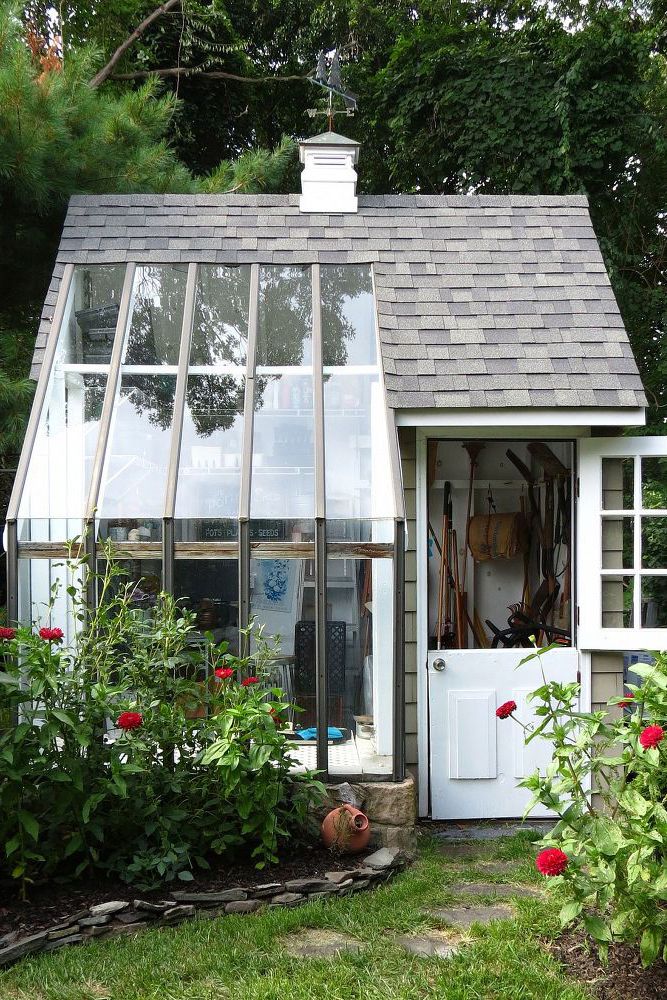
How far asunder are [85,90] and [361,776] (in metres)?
6.00

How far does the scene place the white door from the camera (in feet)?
15.5

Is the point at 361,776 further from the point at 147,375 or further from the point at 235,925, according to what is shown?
the point at 147,375

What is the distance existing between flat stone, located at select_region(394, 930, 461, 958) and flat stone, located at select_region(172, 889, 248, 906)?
2.21 feet

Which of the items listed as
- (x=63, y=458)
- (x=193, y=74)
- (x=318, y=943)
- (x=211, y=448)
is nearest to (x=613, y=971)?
(x=318, y=943)

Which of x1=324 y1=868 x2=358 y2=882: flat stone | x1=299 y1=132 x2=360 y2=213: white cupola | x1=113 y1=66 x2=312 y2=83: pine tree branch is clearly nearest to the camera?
x1=324 y1=868 x2=358 y2=882: flat stone

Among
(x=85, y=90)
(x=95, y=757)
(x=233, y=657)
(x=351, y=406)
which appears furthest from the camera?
(x=85, y=90)

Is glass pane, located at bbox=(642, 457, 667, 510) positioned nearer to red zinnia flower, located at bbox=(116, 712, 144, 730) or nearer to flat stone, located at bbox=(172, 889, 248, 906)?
flat stone, located at bbox=(172, 889, 248, 906)

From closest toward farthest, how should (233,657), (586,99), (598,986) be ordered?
(598,986) < (233,657) < (586,99)

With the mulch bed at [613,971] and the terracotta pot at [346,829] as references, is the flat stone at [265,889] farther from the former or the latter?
the mulch bed at [613,971]

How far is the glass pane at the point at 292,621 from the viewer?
Result: 4.09 metres

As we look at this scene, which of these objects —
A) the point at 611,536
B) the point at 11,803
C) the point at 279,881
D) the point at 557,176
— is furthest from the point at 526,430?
the point at 557,176

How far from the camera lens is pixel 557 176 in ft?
35.1

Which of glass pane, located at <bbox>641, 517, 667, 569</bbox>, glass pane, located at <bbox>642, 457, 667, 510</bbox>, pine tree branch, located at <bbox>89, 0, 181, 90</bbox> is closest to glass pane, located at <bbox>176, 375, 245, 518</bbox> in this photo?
glass pane, located at <bbox>642, 457, 667, 510</bbox>

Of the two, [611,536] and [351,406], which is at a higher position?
[351,406]
